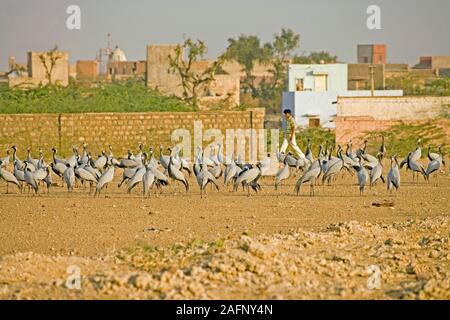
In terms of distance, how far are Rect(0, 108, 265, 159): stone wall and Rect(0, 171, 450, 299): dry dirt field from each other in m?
7.17

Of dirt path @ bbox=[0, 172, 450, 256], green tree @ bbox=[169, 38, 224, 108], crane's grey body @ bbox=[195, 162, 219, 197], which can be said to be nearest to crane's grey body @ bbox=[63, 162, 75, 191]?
dirt path @ bbox=[0, 172, 450, 256]

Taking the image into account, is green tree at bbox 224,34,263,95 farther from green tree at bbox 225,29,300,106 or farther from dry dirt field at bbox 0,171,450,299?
dry dirt field at bbox 0,171,450,299

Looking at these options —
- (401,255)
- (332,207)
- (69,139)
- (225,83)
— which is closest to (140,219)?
(332,207)

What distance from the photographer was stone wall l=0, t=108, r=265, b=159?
1117 inches

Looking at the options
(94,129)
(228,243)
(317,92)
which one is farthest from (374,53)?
(228,243)

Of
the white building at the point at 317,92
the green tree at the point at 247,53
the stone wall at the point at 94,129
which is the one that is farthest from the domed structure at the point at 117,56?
the stone wall at the point at 94,129

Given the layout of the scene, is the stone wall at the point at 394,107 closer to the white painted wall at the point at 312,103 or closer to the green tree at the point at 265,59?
the white painted wall at the point at 312,103

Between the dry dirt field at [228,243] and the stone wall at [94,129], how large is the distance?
282 inches

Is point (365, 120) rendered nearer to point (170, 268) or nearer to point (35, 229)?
point (35, 229)

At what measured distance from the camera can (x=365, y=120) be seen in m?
32.2

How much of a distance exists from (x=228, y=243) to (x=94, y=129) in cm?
1701

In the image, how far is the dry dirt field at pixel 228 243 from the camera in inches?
385

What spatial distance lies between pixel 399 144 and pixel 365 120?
1.52 metres
